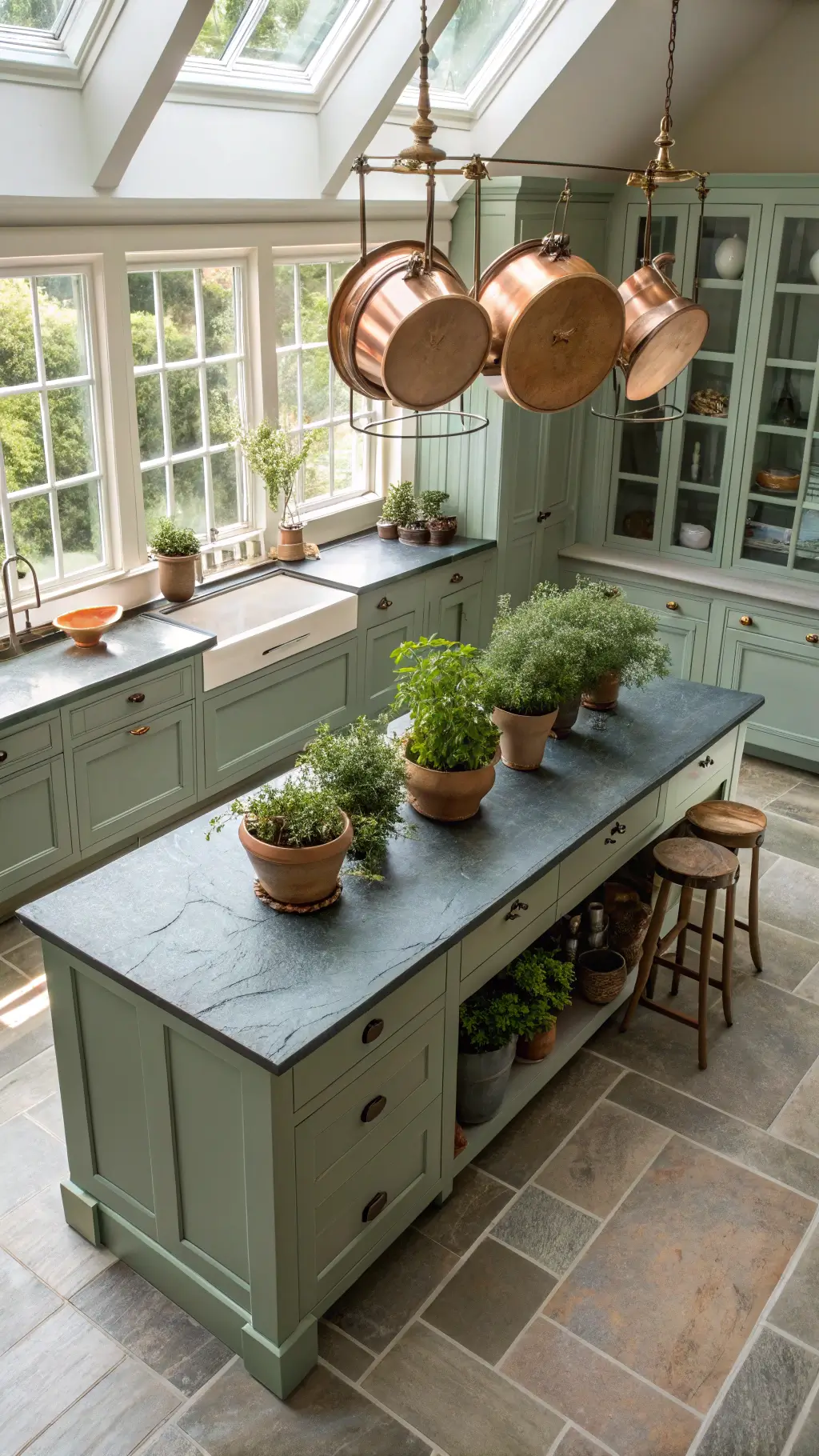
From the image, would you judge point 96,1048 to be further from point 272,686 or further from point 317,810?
point 272,686

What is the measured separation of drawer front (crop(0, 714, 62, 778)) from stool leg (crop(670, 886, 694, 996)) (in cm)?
220

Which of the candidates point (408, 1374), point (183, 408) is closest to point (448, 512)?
point (183, 408)

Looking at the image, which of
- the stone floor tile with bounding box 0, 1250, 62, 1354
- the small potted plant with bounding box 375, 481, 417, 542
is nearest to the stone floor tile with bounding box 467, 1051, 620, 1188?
the stone floor tile with bounding box 0, 1250, 62, 1354

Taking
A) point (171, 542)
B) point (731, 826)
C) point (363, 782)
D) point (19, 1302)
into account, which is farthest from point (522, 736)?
point (171, 542)

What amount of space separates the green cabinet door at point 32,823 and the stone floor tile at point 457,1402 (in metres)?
2.16

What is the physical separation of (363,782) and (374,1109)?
2.60 ft

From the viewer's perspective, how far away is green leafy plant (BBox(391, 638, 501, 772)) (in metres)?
3.21

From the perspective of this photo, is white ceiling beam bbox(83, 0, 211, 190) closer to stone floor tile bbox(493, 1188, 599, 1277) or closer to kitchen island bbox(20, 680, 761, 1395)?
kitchen island bbox(20, 680, 761, 1395)

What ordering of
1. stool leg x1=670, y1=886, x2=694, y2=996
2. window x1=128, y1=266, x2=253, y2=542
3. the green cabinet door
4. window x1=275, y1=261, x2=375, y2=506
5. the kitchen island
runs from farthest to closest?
1. window x1=275, y1=261, x2=375, y2=506
2. window x1=128, y1=266, x2=253, y2=542
3. the green cabinet door
4. stool leg x1=670, y1=886, x2=694, y2=996
5. the kitchen island

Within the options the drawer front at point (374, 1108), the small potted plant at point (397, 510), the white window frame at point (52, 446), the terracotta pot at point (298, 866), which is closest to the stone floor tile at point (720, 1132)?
the drawer front at point (374, 1108)

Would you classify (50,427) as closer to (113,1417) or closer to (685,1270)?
(113,1417)

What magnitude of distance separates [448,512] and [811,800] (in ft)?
7.67

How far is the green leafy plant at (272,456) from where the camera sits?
17.6 ft

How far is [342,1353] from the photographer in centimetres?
285
